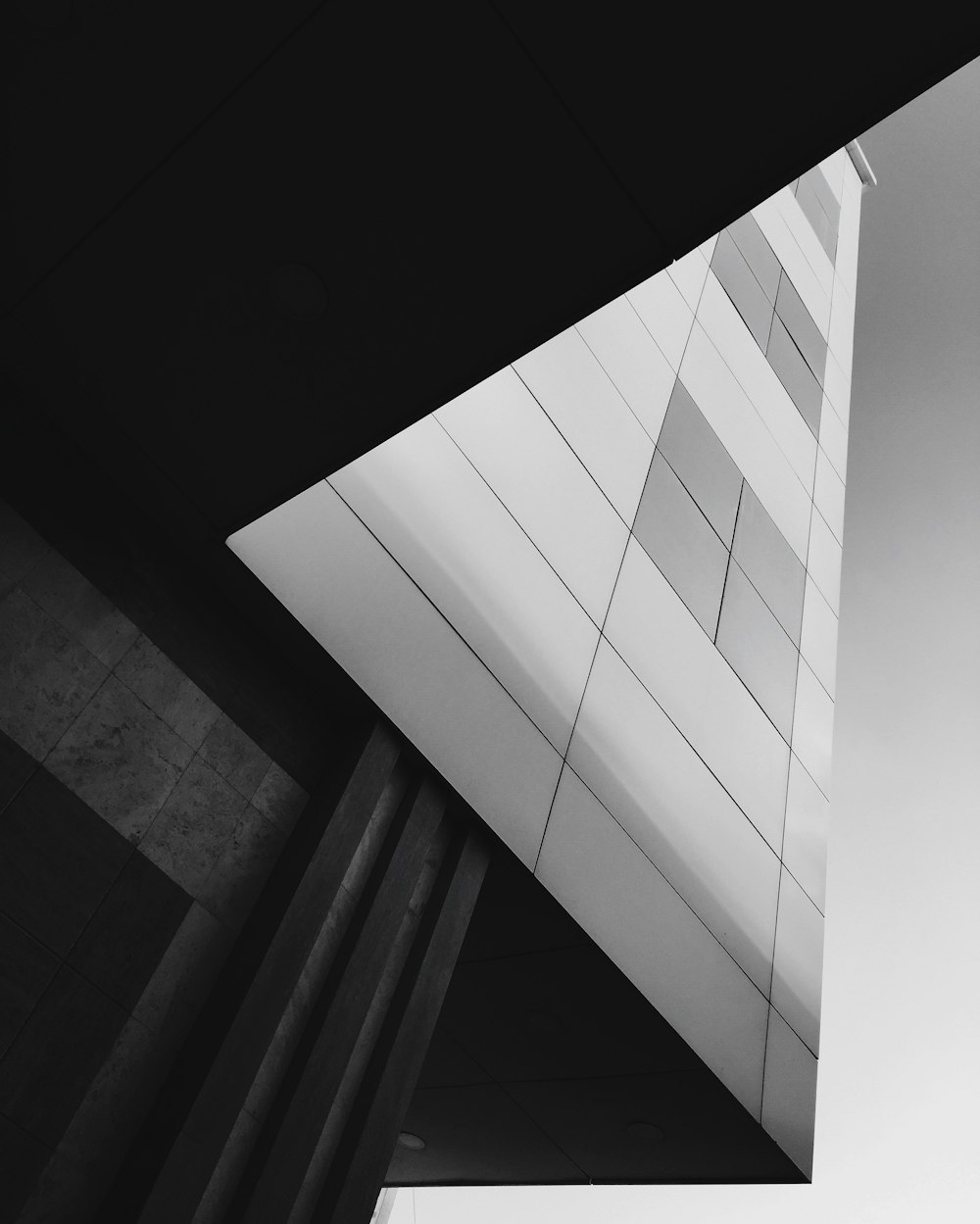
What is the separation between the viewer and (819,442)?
18.0m

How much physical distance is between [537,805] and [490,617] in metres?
1.77

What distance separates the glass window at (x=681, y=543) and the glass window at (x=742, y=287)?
5.21 m

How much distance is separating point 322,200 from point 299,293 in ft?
1.90

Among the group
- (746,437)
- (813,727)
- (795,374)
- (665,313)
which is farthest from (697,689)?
(795,374)

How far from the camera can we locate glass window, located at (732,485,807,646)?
14052 mm

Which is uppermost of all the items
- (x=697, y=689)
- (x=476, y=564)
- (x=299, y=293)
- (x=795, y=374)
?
(x=795, y=374)

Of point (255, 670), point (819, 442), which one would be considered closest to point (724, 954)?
point (255, 670)

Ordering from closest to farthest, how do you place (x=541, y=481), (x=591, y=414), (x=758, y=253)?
1. (x=541, y=481)
2. (x=591, y=414)
3. (x=758, y=253)

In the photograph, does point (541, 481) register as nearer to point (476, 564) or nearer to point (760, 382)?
point (476, 564)

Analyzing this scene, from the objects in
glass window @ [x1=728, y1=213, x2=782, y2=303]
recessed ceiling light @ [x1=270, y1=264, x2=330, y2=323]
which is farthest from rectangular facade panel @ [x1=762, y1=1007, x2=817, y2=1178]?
glass window @ [x1=728, y1=213, x2=782, y2=303]

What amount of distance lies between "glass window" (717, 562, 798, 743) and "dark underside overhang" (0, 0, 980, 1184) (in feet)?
22.8

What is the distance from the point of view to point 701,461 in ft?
45.0

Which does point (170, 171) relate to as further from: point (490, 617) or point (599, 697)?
point (599, 697)

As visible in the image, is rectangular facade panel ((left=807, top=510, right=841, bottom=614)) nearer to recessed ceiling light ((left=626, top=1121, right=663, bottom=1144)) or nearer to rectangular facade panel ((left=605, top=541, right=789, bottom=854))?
rectangular facade panel ((left=605, top=541, right=789, bottom=854))
